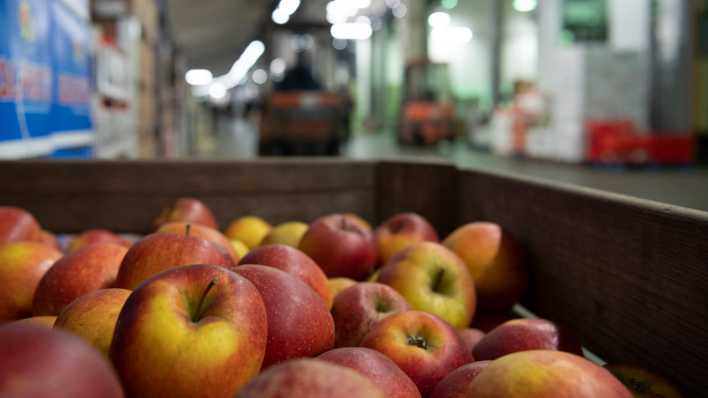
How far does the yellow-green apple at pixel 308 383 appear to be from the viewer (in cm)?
67

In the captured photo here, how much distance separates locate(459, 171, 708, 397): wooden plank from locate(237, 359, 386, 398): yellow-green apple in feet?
2.08

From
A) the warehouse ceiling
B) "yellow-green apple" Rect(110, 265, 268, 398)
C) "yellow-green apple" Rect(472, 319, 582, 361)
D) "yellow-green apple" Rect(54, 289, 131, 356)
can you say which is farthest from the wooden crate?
the warehouse ceiling

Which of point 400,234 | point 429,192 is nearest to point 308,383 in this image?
point 400,234

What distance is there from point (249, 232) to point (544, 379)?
4.91ft

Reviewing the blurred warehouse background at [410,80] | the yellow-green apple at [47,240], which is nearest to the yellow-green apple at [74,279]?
the yellow-green apple at [47,240]

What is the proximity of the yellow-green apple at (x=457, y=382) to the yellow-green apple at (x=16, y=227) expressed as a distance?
4.12 ft

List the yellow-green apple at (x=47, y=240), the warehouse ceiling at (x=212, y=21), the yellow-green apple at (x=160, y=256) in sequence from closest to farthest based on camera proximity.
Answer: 1. the yellow-green apple at (x=160, y=256)
2. the yellow-green apple at (x=47, y=240)
3. the warehouse ceiling at (x=212, y=21)

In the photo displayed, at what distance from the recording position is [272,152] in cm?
1351

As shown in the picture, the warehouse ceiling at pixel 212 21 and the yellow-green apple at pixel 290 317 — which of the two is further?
the warehouse ceiling at pixel 212 21

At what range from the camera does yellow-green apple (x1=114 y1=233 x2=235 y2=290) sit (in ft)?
3.96

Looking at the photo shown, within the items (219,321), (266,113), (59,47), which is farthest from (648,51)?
(219,321)

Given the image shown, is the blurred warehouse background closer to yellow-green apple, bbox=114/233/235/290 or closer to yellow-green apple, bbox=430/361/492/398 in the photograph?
yellow-green apple, bbox=114/233/235/290

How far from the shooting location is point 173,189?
2.49 m

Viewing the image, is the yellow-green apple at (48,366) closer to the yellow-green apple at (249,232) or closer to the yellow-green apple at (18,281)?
the yellow-green apple at (18,281)
